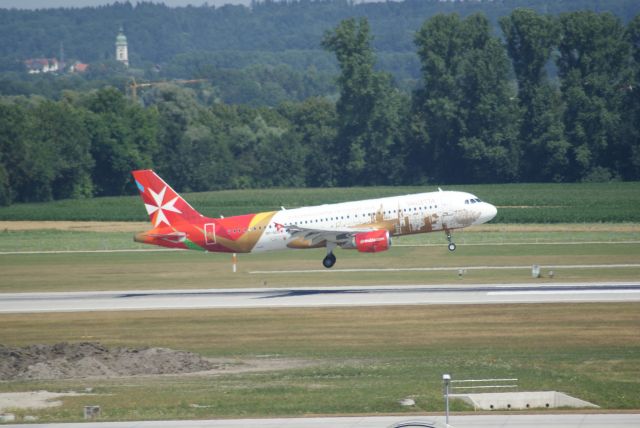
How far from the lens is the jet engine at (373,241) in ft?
199

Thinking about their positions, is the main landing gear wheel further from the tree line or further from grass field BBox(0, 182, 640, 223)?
the tree line

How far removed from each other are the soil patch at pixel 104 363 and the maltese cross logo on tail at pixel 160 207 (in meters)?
21.6

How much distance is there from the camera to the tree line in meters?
140

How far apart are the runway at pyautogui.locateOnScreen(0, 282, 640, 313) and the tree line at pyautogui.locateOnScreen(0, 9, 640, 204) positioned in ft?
254

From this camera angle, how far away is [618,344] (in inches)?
1682

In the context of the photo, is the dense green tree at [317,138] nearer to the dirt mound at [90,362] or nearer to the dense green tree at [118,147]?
the dense green tree at [118,147]

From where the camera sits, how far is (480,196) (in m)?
119

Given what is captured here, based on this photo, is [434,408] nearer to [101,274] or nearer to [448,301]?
[448,301]

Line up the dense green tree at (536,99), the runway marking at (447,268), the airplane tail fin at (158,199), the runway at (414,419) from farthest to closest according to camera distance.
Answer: the dense green tree at (536,99) < the runway marking at (447,268) < the airplane tail fin at (158,199) < the runway at (414,419)

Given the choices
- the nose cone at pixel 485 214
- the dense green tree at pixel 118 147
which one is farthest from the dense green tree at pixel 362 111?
the nose cone at pixel 485 214

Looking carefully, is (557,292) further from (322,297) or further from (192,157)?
(192,157)

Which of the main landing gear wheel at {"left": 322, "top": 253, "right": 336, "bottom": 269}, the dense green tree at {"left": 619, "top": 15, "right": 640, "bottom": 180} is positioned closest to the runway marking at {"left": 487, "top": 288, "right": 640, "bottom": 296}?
the main landing gear wheel at {"left": 322, "top": 253, "right": 336, "bottom": 269}

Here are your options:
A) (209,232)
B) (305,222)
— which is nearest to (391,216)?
(305,222)

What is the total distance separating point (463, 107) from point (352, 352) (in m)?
108
